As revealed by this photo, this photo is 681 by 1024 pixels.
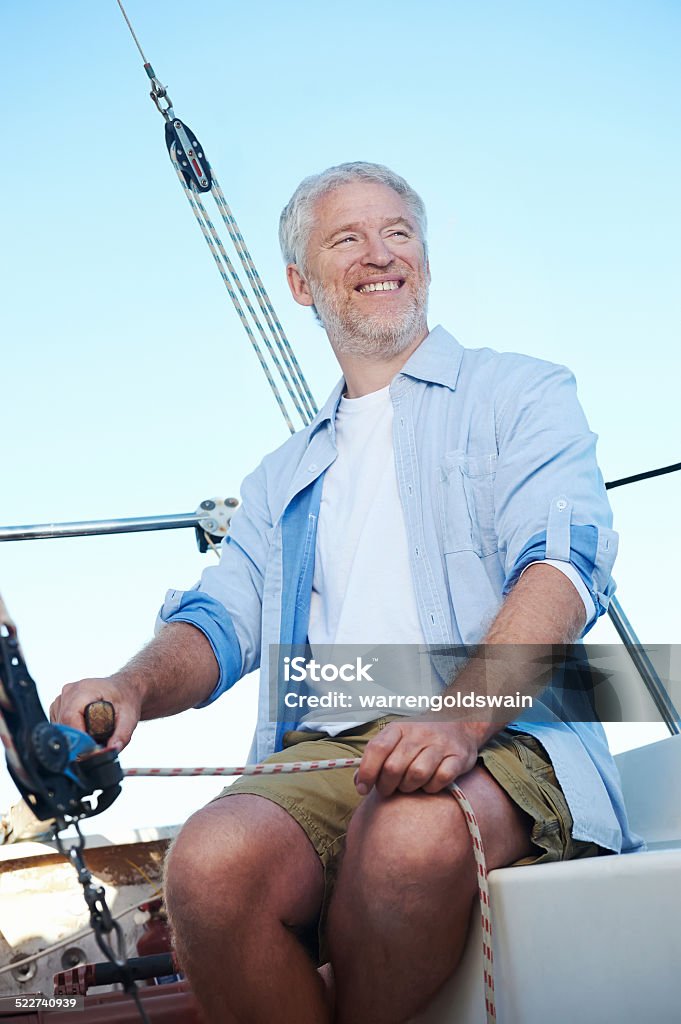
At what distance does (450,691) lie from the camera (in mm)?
1225

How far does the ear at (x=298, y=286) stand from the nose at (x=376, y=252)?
0.61ft

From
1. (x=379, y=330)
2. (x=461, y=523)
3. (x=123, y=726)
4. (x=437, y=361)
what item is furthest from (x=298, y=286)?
(x=123, y=726)

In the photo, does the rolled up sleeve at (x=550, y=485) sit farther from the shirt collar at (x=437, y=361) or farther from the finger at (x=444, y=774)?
the finger at (x=444, y=774)

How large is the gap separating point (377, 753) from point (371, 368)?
905 mm

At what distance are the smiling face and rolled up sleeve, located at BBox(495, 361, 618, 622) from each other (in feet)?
1.01

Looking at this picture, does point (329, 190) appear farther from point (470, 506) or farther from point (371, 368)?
point (470, 506)

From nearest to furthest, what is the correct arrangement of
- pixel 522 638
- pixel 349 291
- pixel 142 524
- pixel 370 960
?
pixel 370 960
pixel 522 638
pixel 349 291
pixel 142 524

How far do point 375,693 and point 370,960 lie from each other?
1.41 ft

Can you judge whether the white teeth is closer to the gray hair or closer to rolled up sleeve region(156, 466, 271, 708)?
the gray hair

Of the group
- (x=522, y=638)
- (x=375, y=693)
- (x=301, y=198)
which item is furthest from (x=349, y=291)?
(x=522, y=638)

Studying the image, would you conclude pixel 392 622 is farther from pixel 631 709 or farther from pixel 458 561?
pixel 631 709

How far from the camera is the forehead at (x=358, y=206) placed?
191 centimetres

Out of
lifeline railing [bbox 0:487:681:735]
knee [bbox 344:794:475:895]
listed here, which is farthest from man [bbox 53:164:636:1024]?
lifeline railing [bbox 0:487:681:735]

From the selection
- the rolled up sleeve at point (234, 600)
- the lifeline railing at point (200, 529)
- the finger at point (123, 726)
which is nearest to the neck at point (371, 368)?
the rolled up sleeve at point (234, 600)
